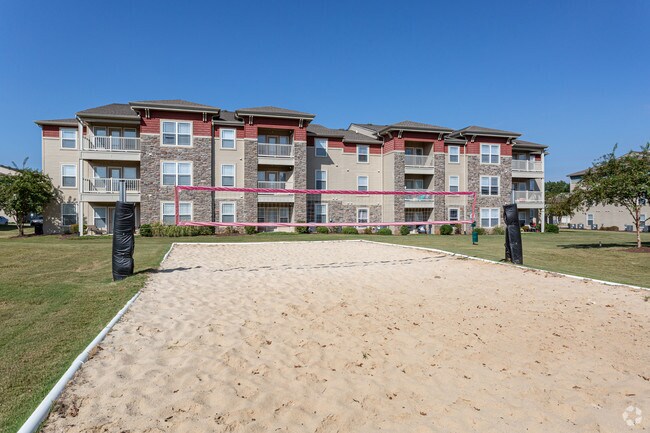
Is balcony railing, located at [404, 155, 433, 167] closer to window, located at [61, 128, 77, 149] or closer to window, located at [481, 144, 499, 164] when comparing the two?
window, located at [481, 144, 499, 164]

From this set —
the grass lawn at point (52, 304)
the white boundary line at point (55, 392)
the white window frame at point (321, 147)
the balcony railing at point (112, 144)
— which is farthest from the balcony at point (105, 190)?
the white boundary line at point (55, 392)

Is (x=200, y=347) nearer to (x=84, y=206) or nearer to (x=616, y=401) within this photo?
(x=616, y=401)

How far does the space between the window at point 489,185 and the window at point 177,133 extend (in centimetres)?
2797

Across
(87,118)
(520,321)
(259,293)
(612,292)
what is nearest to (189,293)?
(259,293)

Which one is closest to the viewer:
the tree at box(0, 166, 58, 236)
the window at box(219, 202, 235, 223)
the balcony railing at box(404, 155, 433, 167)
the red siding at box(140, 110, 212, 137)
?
the tree at box(0, 166, 58, 236)

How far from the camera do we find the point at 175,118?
29.7 metres

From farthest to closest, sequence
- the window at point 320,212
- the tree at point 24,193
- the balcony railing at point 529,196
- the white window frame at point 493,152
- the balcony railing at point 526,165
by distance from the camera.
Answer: the balcony railing at point 526,165 < the balcony railing at point 529,196 < the white window frame at point 493,152 < the window at point 320,212 < the tree at point 24,193

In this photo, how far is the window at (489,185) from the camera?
37.9 m

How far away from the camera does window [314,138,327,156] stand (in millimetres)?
34656

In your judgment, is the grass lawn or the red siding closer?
the grass lawn

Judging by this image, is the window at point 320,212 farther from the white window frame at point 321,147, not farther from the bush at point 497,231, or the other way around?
the bush at point 497,231

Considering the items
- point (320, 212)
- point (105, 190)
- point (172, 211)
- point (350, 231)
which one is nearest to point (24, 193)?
point (105, 190)

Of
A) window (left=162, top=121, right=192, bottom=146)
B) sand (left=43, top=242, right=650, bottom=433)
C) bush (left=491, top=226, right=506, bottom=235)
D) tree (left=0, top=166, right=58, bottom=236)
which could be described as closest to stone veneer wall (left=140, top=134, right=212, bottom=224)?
window (left=162, top=121, right=192, bottom=146)

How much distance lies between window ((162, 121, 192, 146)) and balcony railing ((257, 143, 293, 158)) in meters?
5.62
